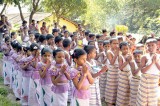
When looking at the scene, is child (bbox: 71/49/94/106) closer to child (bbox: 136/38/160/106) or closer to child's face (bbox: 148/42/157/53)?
child (bbox: 136/38/160/106)

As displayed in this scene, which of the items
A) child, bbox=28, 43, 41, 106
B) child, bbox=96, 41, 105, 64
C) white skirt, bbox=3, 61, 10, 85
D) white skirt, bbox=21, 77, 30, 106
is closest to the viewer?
child, bbox=28, 43, 41, 106

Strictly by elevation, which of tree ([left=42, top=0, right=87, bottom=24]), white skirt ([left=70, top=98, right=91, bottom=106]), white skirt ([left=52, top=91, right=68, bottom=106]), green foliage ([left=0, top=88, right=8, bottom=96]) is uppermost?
tree ([left=42, top=0, right=87, bottom=24])

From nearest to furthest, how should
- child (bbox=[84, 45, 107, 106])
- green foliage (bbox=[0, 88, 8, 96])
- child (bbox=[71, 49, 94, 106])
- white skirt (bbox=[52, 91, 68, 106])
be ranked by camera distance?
1. child (bbox=[71, 49, 94, 106])
2. child (bbox=[84, 45, 107, 106])
3. white skirt (bbox=[52, 91, 68, 106])
4. green foliage (bbox=[0, 88, 8, 96])

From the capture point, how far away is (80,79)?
4227 mm

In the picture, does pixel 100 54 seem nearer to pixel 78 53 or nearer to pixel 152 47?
pixel 152 47

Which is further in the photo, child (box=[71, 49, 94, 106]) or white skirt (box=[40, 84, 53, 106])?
white skirt (box=[40, 84, 53, 106])

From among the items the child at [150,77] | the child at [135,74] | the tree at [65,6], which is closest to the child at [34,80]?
the child at [135,74]

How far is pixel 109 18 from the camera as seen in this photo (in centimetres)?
3403

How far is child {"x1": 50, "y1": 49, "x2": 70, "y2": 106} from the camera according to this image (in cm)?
471

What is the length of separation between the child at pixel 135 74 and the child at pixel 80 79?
153 cm

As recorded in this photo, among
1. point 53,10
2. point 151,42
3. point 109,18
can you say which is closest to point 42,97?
point 151,42

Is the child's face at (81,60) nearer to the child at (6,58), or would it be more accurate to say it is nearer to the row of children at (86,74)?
the row of children at (86,74)

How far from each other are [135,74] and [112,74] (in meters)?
0.89

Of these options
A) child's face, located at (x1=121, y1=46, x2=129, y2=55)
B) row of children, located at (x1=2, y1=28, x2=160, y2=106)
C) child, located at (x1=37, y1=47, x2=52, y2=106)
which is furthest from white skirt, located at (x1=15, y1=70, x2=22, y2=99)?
child's face, located at (x1=121, y1=46, x2=129, y2=55)
